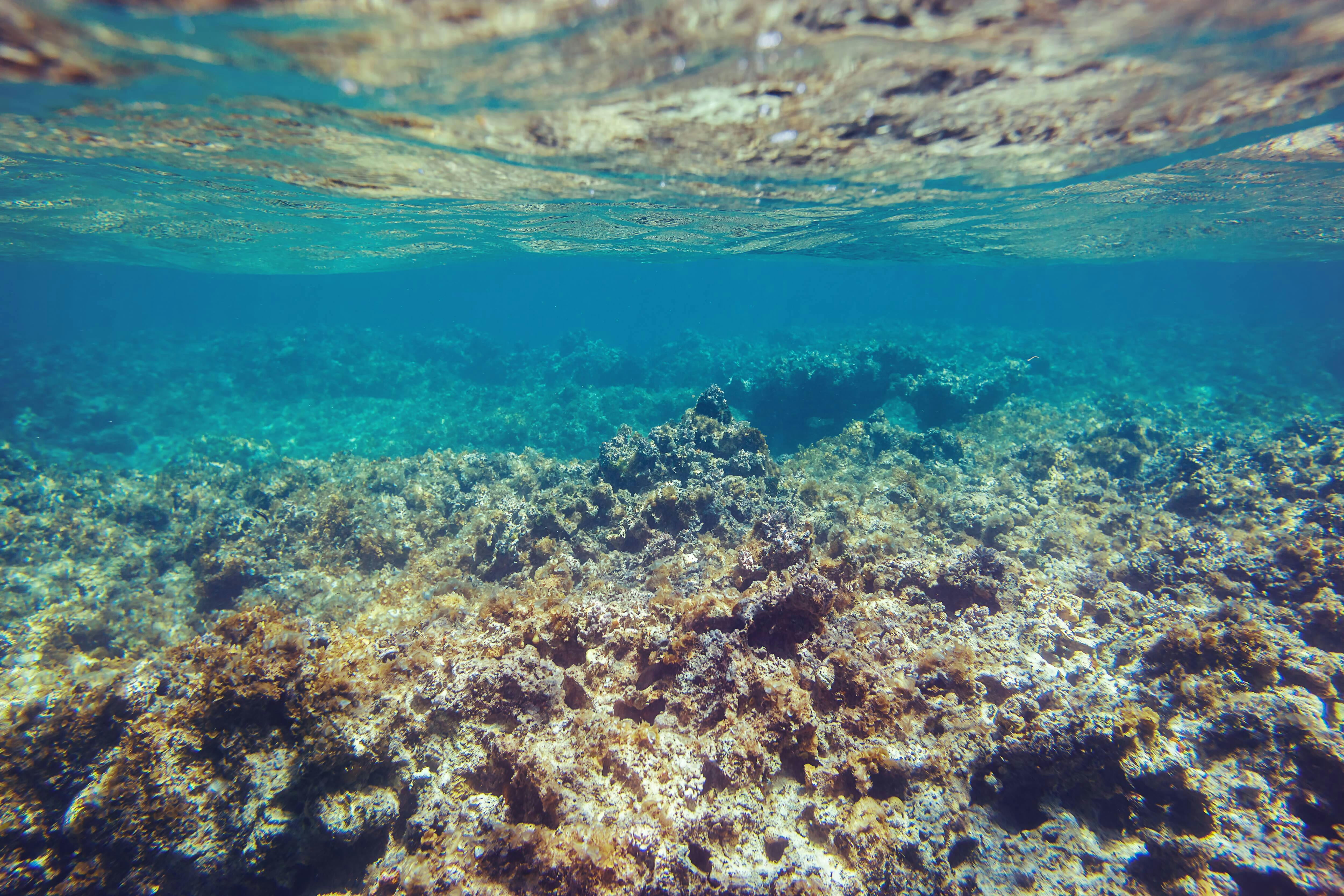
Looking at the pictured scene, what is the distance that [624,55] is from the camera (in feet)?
22.7

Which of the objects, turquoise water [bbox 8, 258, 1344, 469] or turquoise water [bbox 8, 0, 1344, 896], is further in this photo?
turquoise water [bbox 8, 258, 1344, 469]

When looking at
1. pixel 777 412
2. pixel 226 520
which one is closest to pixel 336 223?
pixel 226 520

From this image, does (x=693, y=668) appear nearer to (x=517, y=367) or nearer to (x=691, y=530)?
(x=691, y=530)

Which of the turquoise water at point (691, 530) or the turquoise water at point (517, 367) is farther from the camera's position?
the turquoise water at point (517, 367)

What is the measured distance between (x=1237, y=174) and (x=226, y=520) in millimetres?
26680

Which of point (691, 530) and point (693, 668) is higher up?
point (693, 668)

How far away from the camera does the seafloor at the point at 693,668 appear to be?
Answer: 12.4ft

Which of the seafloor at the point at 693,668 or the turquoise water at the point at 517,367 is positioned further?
the turquoise water at the point at 517,367

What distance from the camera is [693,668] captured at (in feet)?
16.3

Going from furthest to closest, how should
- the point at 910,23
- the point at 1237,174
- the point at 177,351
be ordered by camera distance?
the point at 177,351, the point at 1237,174, the point at 910,23

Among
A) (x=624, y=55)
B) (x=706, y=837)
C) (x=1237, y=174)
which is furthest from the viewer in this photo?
(x=1237, y=174)

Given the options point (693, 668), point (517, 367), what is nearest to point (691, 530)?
point (693, 668)

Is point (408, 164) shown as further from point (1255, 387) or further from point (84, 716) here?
point (1255, 387)

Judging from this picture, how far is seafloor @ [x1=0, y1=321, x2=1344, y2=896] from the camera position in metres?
3.77
